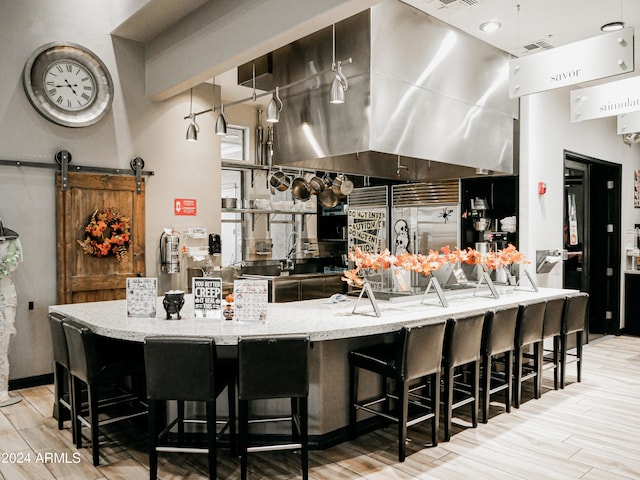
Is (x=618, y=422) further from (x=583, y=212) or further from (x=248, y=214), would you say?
(x=248, y=214)

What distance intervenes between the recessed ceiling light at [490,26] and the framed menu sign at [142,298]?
3816mm

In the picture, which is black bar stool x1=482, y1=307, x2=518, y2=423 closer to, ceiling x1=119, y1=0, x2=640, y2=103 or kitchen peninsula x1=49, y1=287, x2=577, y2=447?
kitchen peninsula x1=49, y1=287, x2=577, y2=447

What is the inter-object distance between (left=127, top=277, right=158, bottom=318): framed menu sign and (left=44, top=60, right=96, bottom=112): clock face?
263 cm

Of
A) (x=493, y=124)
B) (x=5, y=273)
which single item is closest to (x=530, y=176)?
(x=493, y=124)

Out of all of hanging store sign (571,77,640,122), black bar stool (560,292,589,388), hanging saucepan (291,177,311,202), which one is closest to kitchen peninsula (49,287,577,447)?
black bar stool (560,292,589,388)

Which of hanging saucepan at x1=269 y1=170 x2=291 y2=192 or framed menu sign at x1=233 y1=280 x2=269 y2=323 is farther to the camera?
hanging saucepan at x1=269 y1=170 x2=291 y2=192

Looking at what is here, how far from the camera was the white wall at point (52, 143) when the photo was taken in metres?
4.79

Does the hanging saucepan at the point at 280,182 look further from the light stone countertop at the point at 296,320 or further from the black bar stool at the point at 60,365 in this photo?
the black bar stool at the point at 60,365

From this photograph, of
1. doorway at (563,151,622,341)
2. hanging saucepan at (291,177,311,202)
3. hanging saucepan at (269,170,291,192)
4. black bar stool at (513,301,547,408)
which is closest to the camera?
black bar stool at (513,301,547,408)

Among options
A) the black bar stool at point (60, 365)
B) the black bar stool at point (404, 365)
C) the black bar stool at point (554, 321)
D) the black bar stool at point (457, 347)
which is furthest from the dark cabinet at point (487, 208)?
the black bar stool at point (60, 365)

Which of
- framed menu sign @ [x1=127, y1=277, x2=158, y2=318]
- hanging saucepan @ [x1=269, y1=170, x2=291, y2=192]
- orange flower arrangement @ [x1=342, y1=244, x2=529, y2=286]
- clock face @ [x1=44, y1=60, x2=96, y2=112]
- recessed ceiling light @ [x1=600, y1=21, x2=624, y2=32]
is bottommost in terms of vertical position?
framed menu sign @ [x1=127, y1=277, x2=158, y2=318]

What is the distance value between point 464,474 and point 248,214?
5.57 metres

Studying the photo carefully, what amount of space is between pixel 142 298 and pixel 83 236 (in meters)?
2.15

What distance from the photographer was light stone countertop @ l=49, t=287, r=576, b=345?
2988 mm
